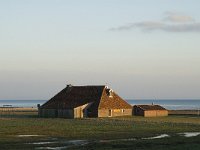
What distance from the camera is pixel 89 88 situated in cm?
11081

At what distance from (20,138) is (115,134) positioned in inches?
408

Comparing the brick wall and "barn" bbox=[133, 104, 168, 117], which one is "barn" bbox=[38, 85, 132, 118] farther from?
"barn" bbox=[133, 104, 168, 117]

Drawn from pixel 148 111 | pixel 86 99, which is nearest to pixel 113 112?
pixel 86 99

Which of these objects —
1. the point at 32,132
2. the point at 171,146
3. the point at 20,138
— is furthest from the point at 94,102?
the point at 171,146

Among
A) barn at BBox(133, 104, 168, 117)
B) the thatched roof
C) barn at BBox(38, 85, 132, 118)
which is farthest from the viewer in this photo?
barn at BBox(133, 104, 168, 117)

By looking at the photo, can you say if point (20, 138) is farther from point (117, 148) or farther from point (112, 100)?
point (112, 100)

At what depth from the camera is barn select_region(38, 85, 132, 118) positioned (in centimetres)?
10312

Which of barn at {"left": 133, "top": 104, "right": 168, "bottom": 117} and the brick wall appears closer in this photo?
the brick wall

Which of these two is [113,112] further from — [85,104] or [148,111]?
[148,111]

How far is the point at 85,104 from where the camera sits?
341 feet

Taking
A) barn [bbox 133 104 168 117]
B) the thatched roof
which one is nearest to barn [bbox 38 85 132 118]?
Result: the thatched roof

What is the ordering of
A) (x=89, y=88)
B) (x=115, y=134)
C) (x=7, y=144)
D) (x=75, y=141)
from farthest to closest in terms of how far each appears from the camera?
(x=89, y=88)
(x=115, y=134)
(x=75, y=141)
(x=7, y=144)

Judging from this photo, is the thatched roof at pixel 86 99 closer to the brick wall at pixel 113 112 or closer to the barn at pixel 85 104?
the barn at pixel 85 104

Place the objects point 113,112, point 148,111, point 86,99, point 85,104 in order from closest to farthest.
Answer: point 85,104
point 113,112
point 86,99
point 148,111
